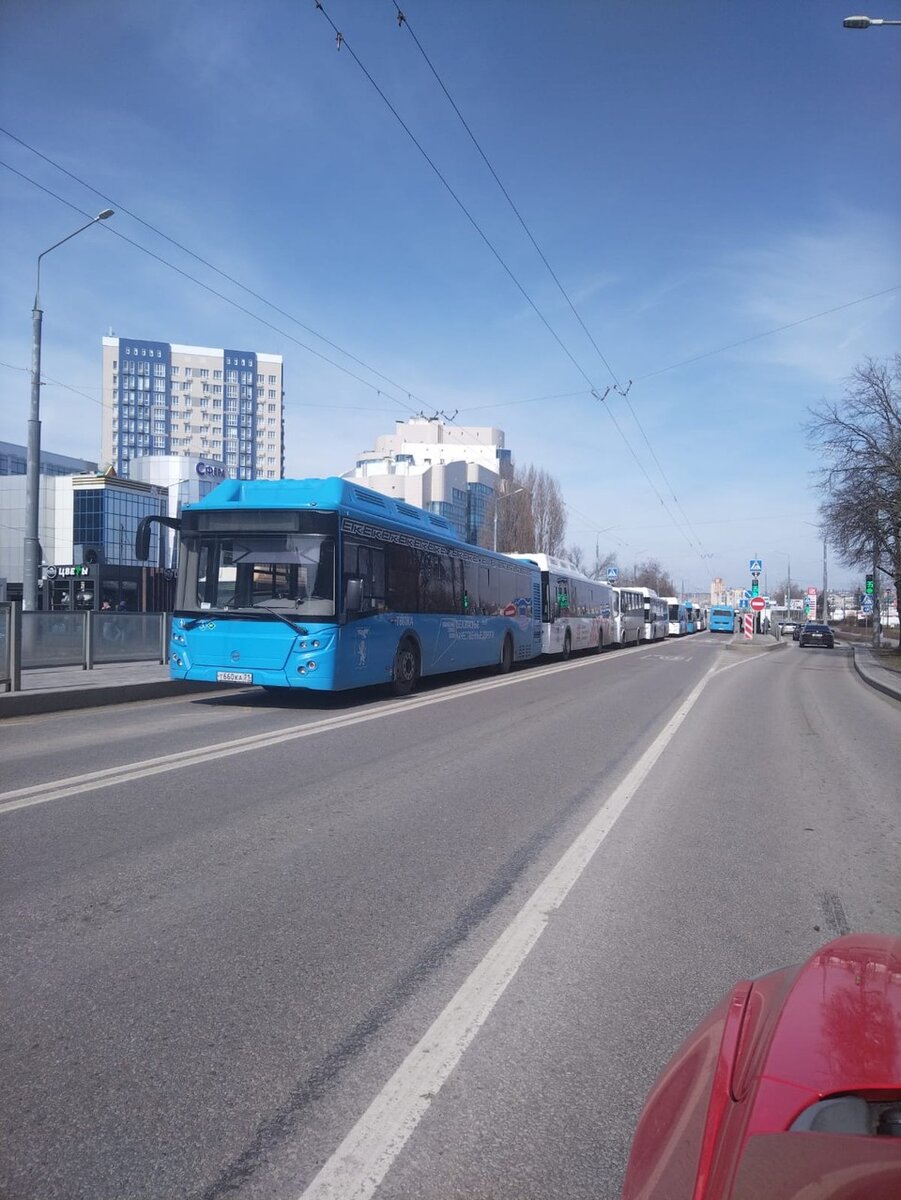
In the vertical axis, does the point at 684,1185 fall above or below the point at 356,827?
above

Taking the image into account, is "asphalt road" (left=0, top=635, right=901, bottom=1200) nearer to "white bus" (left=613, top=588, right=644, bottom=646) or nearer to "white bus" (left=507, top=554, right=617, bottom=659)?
"white bus" (left=507, top=554, right=617, bottom=659)

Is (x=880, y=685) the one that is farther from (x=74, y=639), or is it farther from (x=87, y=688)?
(x=74, y=639)

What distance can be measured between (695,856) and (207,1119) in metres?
3.93

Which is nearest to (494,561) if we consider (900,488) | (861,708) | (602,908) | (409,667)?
(409,667)

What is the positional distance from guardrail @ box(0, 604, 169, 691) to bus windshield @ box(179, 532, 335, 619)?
105 inches

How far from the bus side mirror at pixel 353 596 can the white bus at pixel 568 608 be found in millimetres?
11522

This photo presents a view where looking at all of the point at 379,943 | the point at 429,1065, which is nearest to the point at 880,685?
the point at 379,943

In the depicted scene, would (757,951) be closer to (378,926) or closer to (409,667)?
(378,926)

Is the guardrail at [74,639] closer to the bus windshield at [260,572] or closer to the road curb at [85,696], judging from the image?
the road curb at [85,696]

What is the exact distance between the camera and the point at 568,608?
2998cm

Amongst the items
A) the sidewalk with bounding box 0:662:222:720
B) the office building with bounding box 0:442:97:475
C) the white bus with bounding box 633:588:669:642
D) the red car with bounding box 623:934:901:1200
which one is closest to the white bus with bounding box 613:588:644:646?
the white bus with bounding box 633:588:669:642

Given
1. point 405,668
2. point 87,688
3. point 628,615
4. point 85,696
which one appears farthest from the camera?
point 628,615

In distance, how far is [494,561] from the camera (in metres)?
21.0

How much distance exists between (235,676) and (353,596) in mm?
1977
